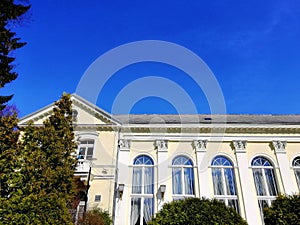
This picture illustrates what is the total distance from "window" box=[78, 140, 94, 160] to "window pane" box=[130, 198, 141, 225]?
168 inches

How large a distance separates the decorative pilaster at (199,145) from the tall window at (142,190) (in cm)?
349

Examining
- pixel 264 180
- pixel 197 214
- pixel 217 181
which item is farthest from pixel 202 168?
pixel 197 214

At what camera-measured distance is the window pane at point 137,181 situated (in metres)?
15.5

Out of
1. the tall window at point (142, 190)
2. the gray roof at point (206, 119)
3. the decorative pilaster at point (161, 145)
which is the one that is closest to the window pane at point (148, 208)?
the tall window at point (142, 190)

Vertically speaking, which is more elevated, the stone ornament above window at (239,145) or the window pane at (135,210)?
the stone ornament above window at (239,145)

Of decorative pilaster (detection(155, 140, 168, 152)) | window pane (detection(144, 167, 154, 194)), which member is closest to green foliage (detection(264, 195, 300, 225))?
window pane (detection(144, 167, 154, 194))

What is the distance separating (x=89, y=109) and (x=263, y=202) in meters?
14.0

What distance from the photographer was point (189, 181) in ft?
51.7

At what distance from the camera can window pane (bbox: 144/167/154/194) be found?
15406mm

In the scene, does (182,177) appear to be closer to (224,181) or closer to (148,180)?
(148,180)

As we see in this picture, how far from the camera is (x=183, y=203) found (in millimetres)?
8836

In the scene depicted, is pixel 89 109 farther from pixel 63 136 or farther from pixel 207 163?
pixel 207 163

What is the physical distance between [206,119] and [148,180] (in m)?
7.63

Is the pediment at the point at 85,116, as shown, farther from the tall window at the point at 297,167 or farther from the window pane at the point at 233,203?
the tall window at the point at 297,167
